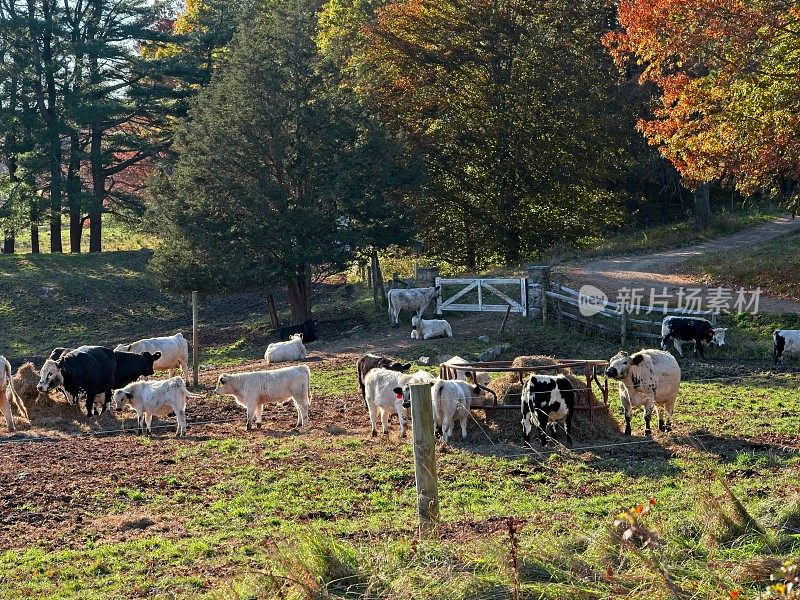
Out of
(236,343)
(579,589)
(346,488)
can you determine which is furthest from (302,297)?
(579,589)

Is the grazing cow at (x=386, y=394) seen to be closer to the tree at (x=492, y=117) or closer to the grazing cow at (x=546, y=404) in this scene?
the grazing cow at (x=546, y=404)

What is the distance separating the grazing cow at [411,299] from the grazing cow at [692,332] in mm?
7652

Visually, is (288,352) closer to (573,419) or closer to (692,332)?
(692,332)

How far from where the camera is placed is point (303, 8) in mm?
35031

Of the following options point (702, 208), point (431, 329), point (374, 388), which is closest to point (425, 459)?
point (374, 388)

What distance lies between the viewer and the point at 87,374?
65.6 feet

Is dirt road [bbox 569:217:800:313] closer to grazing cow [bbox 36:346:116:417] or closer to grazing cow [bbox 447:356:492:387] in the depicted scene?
grazing cow [bbox 447:356:492:387]

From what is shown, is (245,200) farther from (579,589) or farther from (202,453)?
(579,589)

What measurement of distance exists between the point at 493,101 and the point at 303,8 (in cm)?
786

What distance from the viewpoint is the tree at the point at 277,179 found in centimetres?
3322

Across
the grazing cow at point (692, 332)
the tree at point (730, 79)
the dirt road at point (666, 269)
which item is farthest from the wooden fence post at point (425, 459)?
the dirt road at point (666, 269)

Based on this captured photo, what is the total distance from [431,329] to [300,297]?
7.49 m

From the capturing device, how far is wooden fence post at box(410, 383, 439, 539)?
958 cm

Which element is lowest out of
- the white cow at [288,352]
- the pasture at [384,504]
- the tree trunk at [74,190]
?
the pasture at [384,504]
